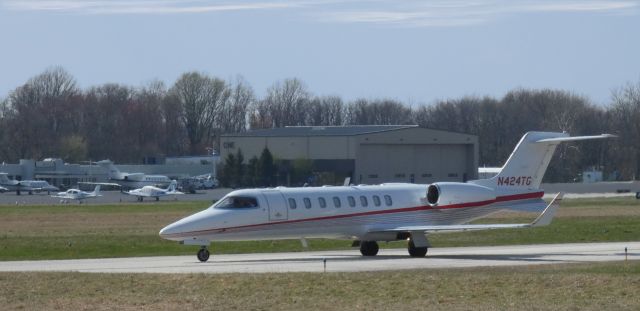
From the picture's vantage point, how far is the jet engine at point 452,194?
1468 inches

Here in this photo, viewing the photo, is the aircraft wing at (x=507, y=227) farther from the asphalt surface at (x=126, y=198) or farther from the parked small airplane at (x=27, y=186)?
the parked small airplane at (x=27, y=186)

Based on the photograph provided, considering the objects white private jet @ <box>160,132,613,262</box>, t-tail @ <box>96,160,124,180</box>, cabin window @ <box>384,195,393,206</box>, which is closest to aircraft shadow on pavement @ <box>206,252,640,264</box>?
white private jet @ <box>160,132,613,262</box>

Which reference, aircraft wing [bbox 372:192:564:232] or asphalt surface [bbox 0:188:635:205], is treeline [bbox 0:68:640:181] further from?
aircraft wing [bbox 372:192:564:232]

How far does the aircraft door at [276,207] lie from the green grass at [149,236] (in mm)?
5026

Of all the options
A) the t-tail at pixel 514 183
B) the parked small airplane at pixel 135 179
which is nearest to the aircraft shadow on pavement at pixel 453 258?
the t-tail at pixel 514 183

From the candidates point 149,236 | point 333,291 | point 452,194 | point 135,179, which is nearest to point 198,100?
point 135,179

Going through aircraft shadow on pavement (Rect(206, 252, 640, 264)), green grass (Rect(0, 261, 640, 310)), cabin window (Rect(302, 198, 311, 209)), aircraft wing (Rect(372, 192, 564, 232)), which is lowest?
aircraft shadow on pavement (Rect(206, 252, 640, 264))

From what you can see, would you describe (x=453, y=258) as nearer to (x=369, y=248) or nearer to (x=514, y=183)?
(x=369, y=248)

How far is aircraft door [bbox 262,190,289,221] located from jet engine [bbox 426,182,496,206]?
15.7 feet

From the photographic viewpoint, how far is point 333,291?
23812 mm

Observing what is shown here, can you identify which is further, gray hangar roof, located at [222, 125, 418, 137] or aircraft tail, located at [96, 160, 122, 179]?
aircraft tail, located at [96, 160, 122, 179]

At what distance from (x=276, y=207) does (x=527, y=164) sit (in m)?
8.79

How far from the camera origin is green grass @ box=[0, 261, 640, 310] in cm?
2216

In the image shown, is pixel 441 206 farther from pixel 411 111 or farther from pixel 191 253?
pixel 411 111
